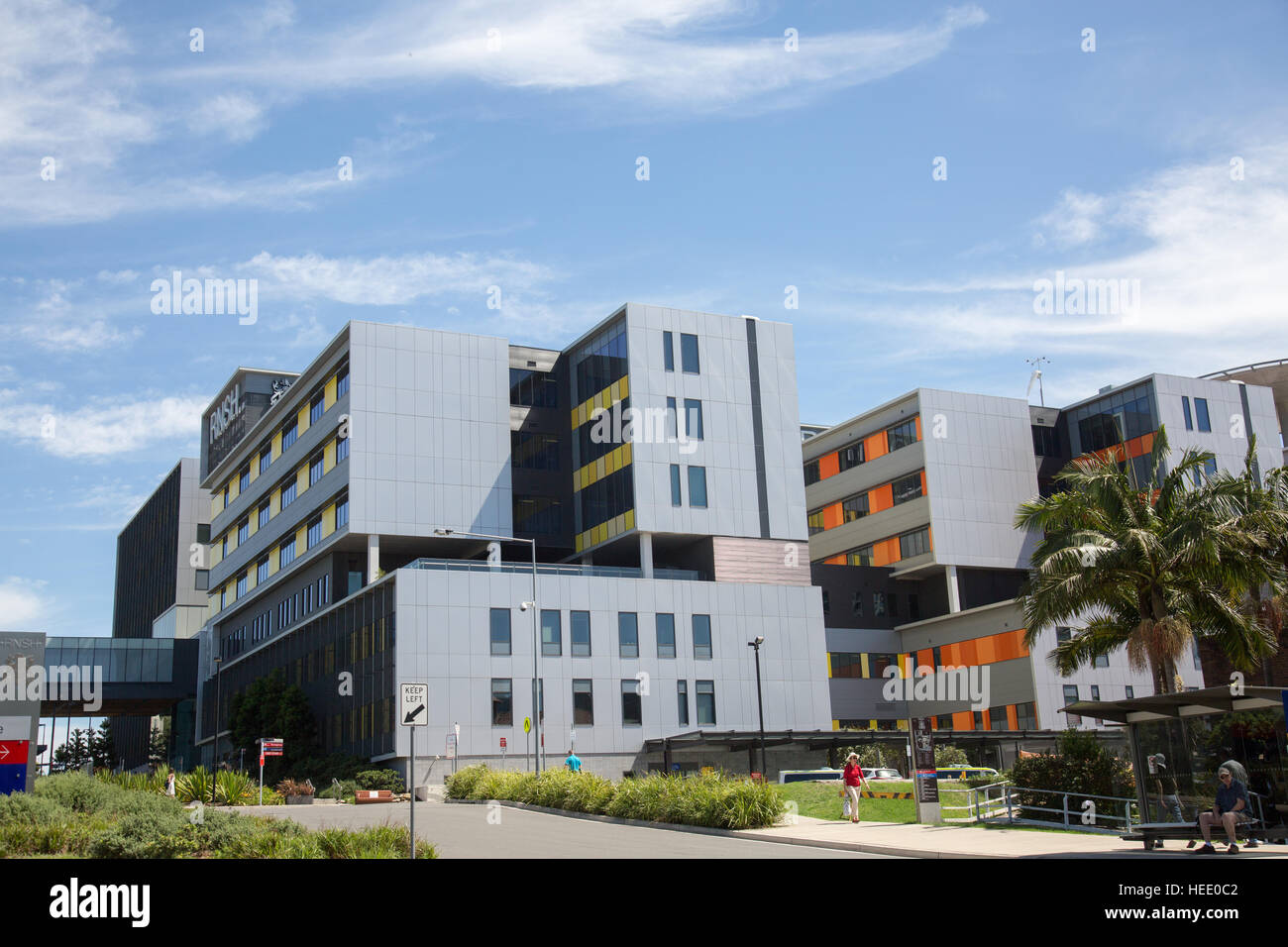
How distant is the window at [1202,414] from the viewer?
73.4 metres

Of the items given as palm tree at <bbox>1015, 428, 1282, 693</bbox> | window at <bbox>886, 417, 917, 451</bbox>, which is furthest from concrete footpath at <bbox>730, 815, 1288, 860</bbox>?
window at <bbox>886, 417, 917, 451</bbox>

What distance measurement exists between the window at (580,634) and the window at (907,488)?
2469 centimetres

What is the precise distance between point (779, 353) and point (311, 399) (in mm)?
26191

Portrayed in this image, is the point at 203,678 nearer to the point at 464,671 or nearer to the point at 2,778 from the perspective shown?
the point at 464,671

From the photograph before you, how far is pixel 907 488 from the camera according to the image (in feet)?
246

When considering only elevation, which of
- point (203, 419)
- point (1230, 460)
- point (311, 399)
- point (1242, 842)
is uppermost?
point (203, 419)

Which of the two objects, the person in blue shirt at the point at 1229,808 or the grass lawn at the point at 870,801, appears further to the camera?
the grass lawn at the point at 870,801

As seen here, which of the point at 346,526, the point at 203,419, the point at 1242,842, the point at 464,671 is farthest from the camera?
the point at 203,419

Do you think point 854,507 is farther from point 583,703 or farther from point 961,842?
point 961,842

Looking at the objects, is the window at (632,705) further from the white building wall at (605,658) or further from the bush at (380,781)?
the bush at (380,781)

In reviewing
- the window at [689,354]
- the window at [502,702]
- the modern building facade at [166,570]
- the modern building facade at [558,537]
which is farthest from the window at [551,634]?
the modern building facade at [166,570]
